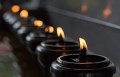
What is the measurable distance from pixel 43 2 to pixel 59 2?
2.10 m

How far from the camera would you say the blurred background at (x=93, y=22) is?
443cm

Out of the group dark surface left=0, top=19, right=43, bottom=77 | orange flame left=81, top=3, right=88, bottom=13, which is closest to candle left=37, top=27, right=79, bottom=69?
dark surface left=0, top=19, right=43, bottom=77

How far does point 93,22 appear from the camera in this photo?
5406 millimetres

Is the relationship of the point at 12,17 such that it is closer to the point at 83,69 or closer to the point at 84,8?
the point at 84,8

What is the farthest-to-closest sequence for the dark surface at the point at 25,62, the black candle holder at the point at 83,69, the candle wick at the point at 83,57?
the dark surface at the point at 25,62 → the candle wick at the point at 83,57 → the black candle holder at the point at 83,69

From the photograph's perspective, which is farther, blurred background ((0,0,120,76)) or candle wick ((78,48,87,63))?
blurred background ((0,0,120,76))

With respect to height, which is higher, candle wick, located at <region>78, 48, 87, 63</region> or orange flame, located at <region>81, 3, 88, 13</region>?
orange flame, located at <region>81, 3, 88, 13</region>

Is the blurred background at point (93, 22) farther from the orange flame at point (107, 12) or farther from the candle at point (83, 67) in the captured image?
the candle at point (83, 67)

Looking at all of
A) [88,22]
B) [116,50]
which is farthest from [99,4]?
[116,50]

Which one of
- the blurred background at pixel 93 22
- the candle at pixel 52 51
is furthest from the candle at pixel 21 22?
the candle at pixel 52 51

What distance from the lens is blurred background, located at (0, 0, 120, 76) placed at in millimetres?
4430

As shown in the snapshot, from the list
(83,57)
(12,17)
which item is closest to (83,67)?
(83,57)

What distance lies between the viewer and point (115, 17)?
447cm

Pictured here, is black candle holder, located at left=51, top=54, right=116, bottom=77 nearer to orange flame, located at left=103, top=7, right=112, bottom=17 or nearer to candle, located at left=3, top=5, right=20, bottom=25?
orange flame, located at left=103, top=7, right=112, bottom=17
